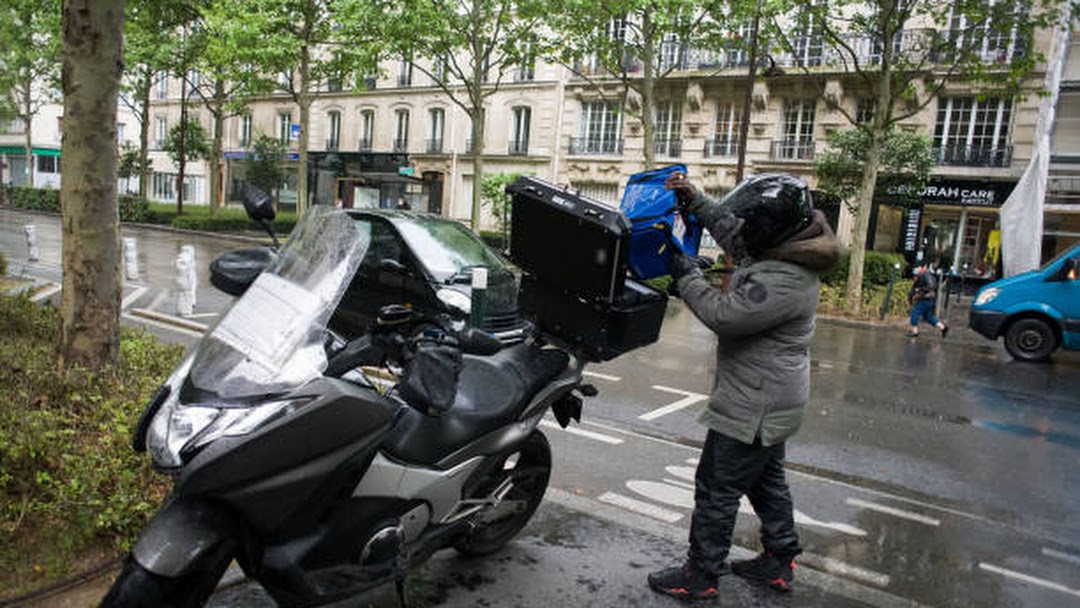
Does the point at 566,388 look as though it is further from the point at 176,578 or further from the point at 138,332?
the point at 138,332

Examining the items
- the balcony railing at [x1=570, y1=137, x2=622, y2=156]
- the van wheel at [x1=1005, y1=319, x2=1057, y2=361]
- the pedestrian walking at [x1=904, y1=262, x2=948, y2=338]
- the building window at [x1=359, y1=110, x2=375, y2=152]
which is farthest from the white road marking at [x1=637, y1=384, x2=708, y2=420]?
the building window at [x1=359, y1=110, x2=375, y2=152]

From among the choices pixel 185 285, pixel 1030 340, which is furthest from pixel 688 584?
pixel 1030 340

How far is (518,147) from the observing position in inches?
1313

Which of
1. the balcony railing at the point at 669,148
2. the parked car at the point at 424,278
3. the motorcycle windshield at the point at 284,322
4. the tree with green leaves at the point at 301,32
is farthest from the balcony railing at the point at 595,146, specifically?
the motorcycle windshield at the point at 284,322

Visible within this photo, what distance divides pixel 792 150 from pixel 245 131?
32.1m

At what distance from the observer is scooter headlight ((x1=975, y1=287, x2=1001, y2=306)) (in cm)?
1197

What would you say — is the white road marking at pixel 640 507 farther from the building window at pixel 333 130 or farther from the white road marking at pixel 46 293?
the building window at pixel 333 130

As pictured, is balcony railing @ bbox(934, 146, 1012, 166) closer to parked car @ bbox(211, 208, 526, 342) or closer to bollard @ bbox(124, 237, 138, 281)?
parked car @ bbox(211, 208, 526, 342)

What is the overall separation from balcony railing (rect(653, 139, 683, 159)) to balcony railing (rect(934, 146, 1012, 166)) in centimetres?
910

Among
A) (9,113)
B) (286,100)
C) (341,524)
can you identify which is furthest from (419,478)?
(9,113)

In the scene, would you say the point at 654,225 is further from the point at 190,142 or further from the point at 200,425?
the point at 190,142

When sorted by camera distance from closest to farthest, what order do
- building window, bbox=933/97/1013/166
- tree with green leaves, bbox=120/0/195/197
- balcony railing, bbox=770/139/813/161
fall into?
building window, bbox=933/97/1013/166, tree with green leaves, bbox=120/0/195/197, balcony railing, bbox=770/139/813/161

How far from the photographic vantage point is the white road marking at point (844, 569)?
12.4 feet

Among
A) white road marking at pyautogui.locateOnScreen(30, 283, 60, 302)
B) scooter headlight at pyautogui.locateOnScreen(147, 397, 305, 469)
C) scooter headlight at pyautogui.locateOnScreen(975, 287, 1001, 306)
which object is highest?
scooter headlight at pyautogui.locateOnScreen(147, 397, 305, 469)
